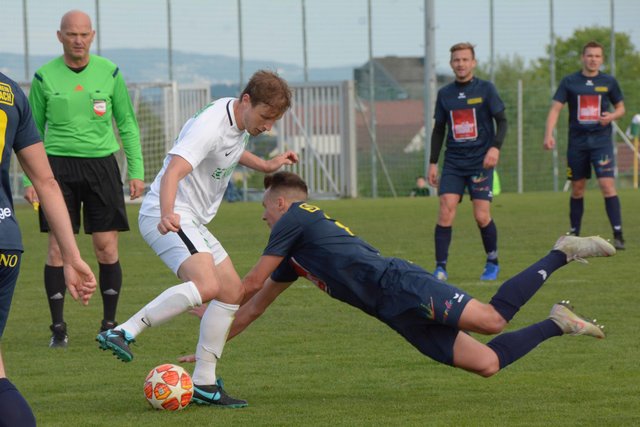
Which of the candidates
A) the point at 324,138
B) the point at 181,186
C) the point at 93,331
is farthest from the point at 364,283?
the point at 324,138

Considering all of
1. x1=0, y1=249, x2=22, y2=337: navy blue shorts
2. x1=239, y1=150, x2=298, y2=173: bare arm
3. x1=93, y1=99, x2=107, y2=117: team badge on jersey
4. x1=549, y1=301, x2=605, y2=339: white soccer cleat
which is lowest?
x1=549, y1=301, x2=605, y2=339: white soccer cleat

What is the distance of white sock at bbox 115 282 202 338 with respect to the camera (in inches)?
228

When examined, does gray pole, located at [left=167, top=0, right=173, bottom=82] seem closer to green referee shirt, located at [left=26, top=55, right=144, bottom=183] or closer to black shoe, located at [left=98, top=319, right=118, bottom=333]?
green referee shirt, located at [left=26, top=55, right=144, bottom=183]

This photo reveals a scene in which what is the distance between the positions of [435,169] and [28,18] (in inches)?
862

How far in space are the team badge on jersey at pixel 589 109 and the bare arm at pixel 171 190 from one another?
27.4ft

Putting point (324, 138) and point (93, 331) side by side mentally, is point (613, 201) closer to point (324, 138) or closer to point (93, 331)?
point (93, 331)

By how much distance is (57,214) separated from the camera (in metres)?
4.10

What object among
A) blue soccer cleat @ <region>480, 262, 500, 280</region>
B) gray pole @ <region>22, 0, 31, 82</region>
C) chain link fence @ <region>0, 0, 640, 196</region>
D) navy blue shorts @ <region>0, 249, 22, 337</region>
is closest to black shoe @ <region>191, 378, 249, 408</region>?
navy blue shorts @ <region>0, 249, 22, 337</region>

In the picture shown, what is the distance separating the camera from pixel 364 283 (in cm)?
571

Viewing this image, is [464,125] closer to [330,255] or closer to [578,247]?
[578,247]

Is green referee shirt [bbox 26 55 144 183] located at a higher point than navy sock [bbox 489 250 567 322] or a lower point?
higher

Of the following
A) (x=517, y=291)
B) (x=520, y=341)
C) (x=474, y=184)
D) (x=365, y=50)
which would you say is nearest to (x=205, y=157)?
(x=517, y=291)

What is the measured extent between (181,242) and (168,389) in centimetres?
76

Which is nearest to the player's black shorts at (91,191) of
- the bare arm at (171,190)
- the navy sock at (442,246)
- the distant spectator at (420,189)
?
the bare arm at (171,190)
